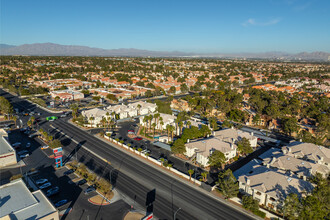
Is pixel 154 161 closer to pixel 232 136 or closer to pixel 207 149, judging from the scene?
pixel 207 149

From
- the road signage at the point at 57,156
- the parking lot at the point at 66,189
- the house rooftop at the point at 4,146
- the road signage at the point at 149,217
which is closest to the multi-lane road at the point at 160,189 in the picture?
the road signage at the point at 149,217

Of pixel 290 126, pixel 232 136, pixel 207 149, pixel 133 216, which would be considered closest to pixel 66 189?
pixel 133 216

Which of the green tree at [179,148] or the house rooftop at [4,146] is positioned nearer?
the house rooftop at [4,146]

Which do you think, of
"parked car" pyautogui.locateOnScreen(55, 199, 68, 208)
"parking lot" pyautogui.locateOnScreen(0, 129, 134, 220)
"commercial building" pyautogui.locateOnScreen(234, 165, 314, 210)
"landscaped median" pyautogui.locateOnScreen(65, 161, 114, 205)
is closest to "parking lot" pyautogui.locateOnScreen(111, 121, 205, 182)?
"commercial building" pyautogui.locateOnScreen(234, 165, 314, 210)

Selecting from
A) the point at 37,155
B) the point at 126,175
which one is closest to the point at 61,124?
the point at 37,155

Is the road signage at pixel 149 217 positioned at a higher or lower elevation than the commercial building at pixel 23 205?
lower

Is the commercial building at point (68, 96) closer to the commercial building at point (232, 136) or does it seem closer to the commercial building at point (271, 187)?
the commercial building at point (232, 136)

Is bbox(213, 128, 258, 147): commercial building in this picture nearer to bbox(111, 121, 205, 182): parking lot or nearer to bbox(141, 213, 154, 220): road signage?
bbox(111, 121, 205, 182): parking lot
